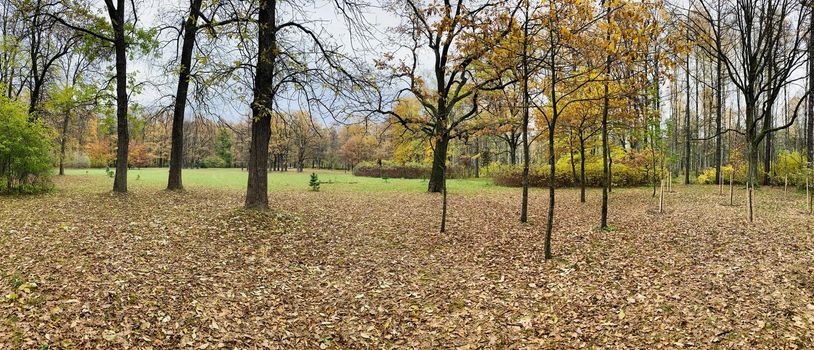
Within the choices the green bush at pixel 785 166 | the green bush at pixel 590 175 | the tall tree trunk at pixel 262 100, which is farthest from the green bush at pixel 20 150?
the green bush at pixel 785 166

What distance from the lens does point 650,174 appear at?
23.0 m

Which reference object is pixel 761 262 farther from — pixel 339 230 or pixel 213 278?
pixel 213 278

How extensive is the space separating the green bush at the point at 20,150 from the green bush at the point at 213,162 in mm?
53245

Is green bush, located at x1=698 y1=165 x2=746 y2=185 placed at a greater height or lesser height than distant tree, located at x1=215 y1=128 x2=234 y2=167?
lesser

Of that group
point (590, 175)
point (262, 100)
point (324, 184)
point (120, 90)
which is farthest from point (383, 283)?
point (590, 175)

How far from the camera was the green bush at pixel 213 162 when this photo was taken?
203ft

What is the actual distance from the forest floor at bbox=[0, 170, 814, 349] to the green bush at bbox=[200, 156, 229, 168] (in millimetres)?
56293

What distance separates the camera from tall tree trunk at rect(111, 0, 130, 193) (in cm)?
1220

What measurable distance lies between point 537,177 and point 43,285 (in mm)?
21917

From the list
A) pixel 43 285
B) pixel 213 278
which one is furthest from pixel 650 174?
pixel 43 285

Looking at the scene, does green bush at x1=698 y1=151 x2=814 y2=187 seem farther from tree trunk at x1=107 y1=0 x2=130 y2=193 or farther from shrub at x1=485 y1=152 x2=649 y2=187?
tree trunk at x1=107 y1=0 x2=130 y2=193

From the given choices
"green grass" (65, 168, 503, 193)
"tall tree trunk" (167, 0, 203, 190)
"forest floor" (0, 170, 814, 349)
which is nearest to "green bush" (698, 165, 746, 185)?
"green grass" (65, 168, 503, 193)

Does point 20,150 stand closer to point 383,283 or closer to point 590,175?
point 383,283

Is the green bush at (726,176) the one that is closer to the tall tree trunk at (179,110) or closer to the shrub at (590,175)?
the shrub at (590,175)
